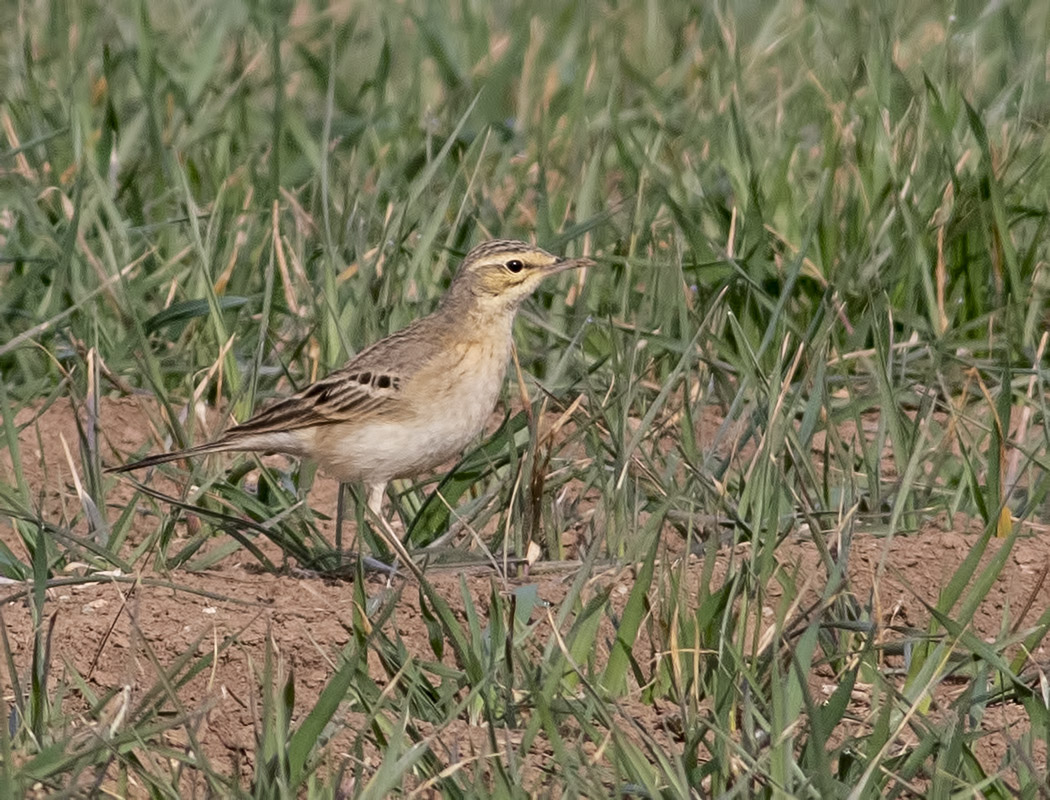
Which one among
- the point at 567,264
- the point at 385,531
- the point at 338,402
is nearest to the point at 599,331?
the point at 567,264

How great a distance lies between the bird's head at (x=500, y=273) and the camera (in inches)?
226

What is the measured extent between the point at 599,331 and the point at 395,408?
3.82 ft

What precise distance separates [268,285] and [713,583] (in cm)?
190

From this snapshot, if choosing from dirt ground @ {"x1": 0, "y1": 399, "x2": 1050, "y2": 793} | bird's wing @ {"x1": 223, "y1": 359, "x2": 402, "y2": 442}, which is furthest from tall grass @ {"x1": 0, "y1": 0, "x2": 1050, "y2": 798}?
bird's wing @ {"x1": 223, "y1": 359, "x2": 402, "y2": 442}

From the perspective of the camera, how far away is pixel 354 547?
18.1ft

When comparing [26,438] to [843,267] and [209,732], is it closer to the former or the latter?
[209,732]

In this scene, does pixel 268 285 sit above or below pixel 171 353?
above

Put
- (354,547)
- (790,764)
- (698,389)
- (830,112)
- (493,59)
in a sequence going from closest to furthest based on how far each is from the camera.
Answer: (790,764) → (354,547) → (698,389) → (830,112) → (493,59)

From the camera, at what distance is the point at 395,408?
5492 mm

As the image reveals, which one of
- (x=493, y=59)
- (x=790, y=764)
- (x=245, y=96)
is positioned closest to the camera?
(x=790, y=764)

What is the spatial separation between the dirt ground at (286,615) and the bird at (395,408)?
384mm

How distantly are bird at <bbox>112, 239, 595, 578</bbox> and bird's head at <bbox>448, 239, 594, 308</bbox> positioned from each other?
0.04 metres

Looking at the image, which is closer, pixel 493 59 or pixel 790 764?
pixel 790 764

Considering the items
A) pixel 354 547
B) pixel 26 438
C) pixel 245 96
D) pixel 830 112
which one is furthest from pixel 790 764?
pixel 245 96
